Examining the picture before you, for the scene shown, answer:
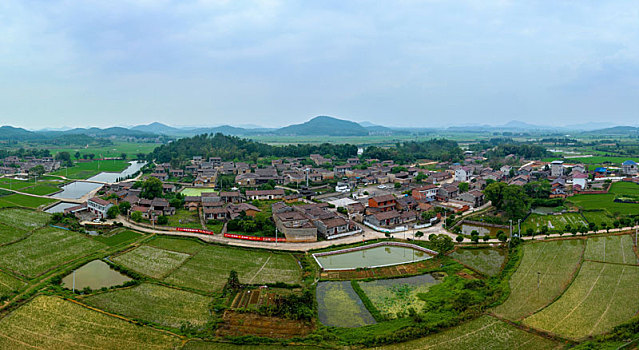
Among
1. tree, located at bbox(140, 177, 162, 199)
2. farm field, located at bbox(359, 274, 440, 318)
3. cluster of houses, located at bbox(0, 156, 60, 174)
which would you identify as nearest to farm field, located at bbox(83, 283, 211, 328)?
farm field, located at bbox(359, 274, 440, 318)

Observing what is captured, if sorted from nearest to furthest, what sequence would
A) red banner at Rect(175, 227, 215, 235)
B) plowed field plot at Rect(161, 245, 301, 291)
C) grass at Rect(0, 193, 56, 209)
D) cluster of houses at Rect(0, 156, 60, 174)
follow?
plowed field plot at Rect(161, 245, 301, 291), red banner at Rect(175, 227, 215, 235), grass at Rect(0, 193, 56, 209), cluster of houses at Rect(0, 156, 60, 174)

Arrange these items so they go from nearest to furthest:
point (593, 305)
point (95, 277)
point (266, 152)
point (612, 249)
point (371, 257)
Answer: point (593, 305) < point (95, 277) < point (612, 249) < point (371, 257) < point (266, 152)

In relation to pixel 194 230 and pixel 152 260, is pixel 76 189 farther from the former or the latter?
pixel 152 260

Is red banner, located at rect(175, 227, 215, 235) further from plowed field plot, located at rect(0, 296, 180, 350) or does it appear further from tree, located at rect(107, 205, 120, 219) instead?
plowed field plot, located at rect(0, 296, 180, 350)

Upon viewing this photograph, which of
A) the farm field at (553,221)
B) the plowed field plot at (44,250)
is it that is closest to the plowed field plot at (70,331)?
A: the plowed field plot at (44,250)

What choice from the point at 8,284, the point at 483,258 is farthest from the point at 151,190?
the point at 483,258

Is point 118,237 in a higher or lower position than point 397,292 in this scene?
higher

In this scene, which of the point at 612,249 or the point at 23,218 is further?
the point at 23,218

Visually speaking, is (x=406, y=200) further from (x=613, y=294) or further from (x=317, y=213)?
(x=613, y=294)
